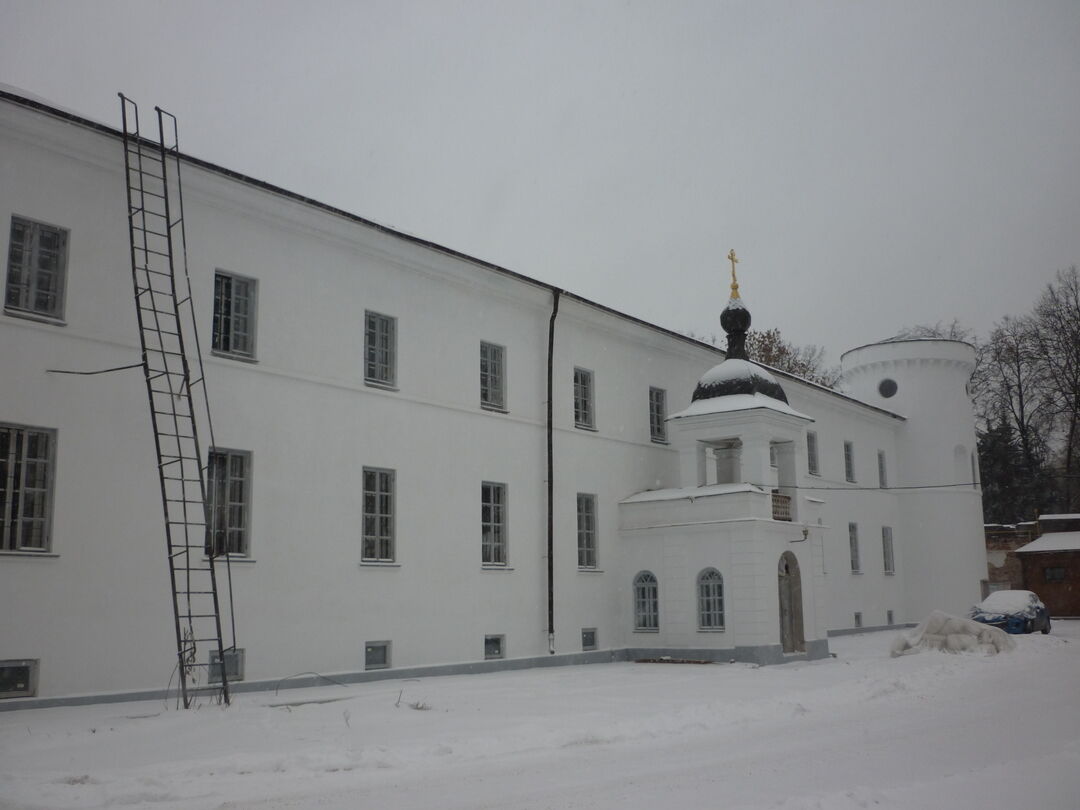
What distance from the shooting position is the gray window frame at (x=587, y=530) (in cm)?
2425

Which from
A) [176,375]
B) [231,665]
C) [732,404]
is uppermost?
[732,404]

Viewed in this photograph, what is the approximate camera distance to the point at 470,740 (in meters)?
10.8

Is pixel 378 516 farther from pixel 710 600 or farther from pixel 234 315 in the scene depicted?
pixel 710 600

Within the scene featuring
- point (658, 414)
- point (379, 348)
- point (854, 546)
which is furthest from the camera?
point (854, 546)

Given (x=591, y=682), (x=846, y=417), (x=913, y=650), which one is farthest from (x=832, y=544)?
(x=591, y=682)

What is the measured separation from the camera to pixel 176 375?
15.7m

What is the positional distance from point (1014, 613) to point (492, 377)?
18.1m

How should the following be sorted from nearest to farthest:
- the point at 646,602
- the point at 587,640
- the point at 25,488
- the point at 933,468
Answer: the point at 25,488 < the point at 587,640 < the point at 646,602 < the point at 933,468

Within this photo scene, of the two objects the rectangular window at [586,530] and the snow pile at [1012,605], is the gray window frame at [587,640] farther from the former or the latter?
the snow pile at [1012,605]

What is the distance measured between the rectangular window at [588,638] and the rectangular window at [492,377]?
5594 mm

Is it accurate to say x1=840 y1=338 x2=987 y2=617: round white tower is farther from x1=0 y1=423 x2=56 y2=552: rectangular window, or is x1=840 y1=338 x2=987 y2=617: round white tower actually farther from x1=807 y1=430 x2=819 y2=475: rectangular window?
x1=0 y1=423 x2=56 y2=552: rectangular window

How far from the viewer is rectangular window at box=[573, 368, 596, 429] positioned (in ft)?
81.4

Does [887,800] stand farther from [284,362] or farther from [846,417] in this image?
[846,417]

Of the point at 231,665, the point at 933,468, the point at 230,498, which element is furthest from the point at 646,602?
the point at 933,468
